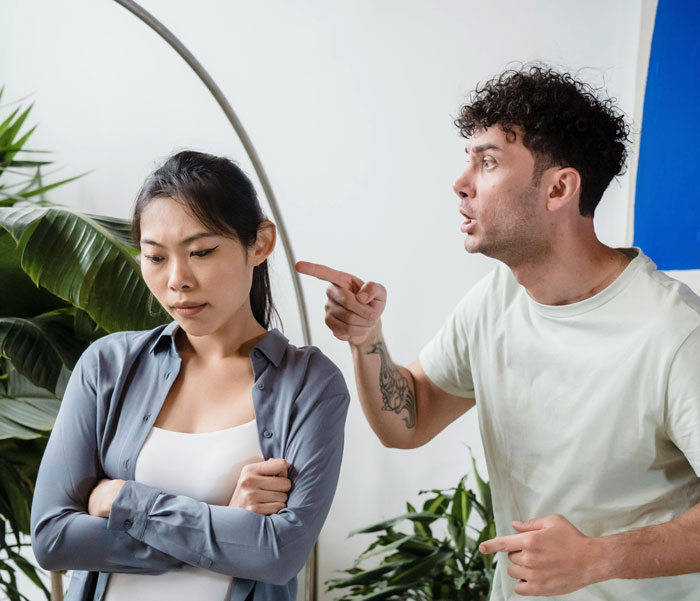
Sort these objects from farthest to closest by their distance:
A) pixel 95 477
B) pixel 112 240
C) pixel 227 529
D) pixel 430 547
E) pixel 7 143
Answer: pixel 7 143 < pixel 430 547 < pixel 112 240 < pixel 95 477 < pixel 227 529

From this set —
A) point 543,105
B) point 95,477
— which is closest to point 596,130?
point 543,105

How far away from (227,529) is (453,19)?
208 centimetres

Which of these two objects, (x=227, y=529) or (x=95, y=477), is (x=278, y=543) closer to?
(x=227, y=529)

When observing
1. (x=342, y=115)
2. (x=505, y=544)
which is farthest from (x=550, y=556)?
(x=342, y=115)

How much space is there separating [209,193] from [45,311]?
134cm

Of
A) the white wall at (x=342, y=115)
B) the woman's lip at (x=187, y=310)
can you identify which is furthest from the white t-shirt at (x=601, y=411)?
the white wall at (x=342, y=115)

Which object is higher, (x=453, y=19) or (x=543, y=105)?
(x=453, y=19)

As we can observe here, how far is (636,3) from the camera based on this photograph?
2475 millimetres

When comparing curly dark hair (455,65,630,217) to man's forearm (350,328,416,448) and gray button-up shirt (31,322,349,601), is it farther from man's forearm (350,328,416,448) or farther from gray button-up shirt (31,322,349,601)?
gray button-up shirt (31,322,349,601)

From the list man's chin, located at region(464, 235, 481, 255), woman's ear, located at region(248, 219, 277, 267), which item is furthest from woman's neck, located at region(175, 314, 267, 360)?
man's chin, located at region(464, 235, 481, 255)

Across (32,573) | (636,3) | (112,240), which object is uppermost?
(636,3)

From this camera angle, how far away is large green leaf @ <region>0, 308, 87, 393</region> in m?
2.10

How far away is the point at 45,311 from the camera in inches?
96.3

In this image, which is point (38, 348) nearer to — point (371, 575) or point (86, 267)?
point (86, 267)
